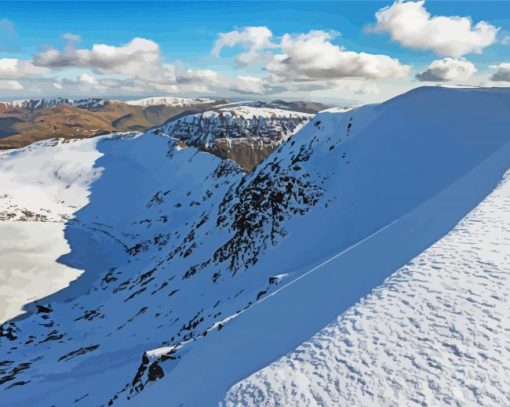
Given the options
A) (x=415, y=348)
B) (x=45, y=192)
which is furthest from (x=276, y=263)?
(x=45, y=192)

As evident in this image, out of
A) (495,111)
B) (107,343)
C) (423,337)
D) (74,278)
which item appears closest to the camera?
(423,337)

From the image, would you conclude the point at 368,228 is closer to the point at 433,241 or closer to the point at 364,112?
the point at 433,241

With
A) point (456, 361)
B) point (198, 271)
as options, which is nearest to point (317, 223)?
point (198, 271)

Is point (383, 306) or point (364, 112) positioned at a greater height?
point (364, 112)

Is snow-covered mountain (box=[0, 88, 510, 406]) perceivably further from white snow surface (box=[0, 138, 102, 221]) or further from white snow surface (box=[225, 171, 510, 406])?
white snow surface (box=[0, 138, 102, 221])

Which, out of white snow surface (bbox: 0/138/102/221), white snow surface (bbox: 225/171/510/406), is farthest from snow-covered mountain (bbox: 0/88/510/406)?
white snow surface (bbox: 0/138/102/221)

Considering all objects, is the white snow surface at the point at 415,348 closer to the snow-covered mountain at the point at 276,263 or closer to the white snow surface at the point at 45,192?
the snow-covered mountain at the point at 276,263
